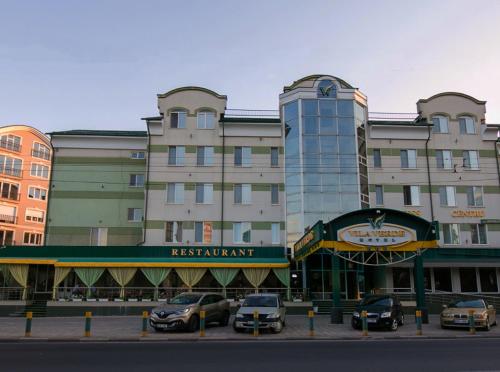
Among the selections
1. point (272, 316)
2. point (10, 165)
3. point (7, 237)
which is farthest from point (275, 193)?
point (10, 165)

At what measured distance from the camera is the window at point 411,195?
33438 mm

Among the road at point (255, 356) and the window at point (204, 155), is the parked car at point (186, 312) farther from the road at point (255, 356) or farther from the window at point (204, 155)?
the window at point (204, 155)

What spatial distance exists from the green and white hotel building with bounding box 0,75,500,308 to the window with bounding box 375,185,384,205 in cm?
11

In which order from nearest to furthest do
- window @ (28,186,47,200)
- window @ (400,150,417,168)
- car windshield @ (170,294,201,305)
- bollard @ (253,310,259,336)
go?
bollard @ (253,310,259,336), car windshield @ (170,294,201,305), window @ (400,150,417,168), window @ (28,186,47,200)

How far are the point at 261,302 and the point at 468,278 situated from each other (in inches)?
838

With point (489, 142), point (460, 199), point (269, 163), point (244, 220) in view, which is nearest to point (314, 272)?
point (244, 220)

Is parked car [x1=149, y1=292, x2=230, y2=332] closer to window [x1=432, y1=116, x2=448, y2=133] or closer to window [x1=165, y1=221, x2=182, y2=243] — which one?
window [x1=165, y1=221, x2=182, y2=243]

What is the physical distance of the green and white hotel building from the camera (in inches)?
1217

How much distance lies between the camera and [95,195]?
33.8m

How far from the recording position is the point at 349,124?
3294cm

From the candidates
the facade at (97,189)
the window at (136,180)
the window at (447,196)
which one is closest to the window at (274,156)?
the facade at (97,189)

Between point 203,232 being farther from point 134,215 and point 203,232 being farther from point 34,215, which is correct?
point 34,215

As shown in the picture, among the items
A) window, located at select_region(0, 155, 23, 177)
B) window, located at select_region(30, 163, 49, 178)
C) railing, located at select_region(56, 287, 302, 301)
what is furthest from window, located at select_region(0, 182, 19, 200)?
railing, located at select_region(56, 287, 302, 301)

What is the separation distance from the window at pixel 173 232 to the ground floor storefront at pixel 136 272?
2305 mm
